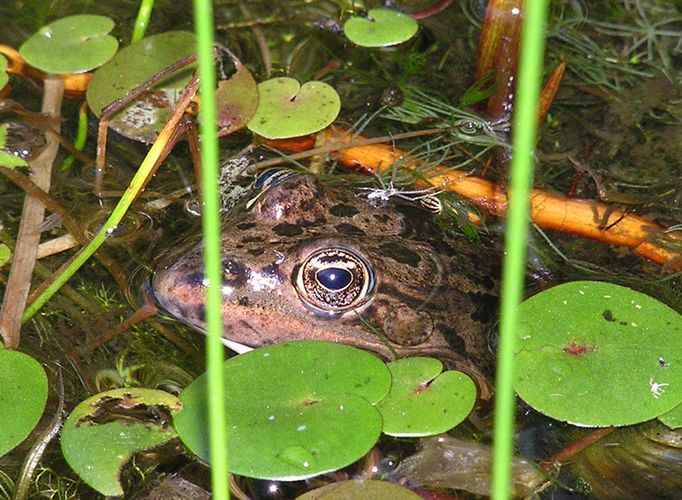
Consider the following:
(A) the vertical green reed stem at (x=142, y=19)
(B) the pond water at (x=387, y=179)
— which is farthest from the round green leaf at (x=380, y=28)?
(A) the vertical green reed stem at (x=142, y=19)

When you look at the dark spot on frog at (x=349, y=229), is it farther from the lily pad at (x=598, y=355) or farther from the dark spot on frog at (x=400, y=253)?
the lily pad at (x=598, y=355)

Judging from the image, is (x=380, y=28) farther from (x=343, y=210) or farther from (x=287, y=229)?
(x=287, y=229)

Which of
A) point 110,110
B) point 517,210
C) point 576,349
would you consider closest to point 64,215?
point 110,110

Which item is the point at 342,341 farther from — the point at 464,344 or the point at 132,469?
the point at 132,469

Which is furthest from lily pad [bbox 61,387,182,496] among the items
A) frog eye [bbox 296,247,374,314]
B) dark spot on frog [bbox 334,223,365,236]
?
dark spot on frog [bbox 334,223,365,236]

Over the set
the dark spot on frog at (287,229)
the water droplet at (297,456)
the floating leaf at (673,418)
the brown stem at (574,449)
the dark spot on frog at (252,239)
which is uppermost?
the dark spot on frog at (252,239)
